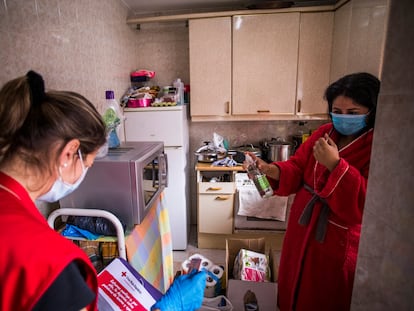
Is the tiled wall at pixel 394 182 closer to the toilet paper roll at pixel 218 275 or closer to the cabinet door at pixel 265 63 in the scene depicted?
the toilet paper roll at pixel 218 275

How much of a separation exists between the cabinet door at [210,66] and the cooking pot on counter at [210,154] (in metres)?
0.32

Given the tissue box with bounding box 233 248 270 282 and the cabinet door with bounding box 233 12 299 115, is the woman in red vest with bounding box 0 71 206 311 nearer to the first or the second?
the tissue box with bounding box 233 248 270 282

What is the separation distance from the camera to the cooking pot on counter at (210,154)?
219cm

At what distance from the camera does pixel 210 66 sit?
2.08 metres

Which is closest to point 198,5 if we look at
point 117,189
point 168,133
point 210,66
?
point 210,66

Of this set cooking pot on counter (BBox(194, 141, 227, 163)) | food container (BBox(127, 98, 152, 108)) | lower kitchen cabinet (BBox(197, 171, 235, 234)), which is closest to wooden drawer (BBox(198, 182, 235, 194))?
lower kitchen cabinet (BBox(197, 171, 235, 234))

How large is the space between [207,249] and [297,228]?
52.2 inches

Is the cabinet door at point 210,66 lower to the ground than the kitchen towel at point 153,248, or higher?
higher

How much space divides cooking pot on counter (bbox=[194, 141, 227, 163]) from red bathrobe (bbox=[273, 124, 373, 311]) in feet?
3.30

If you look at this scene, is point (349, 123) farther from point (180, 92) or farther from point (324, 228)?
point (180, 92)

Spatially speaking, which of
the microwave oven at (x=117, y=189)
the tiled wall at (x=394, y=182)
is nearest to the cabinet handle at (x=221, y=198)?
the microwave oven at (x=117, y=189)

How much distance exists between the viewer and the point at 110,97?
1369 mm

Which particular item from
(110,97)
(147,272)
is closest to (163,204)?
(147,272)

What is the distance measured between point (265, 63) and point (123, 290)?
74.3 inches
